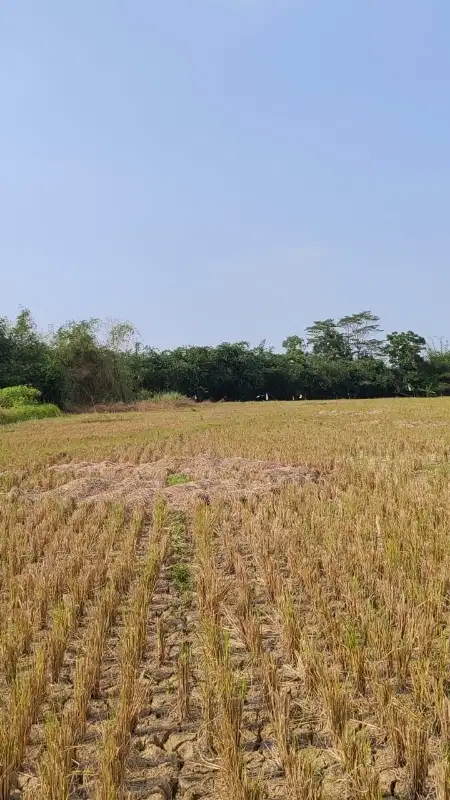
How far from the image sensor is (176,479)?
805 centimetres

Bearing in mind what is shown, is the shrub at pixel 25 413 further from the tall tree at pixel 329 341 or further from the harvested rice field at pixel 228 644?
the tall tree at pixel 329 341

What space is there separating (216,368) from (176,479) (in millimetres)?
32763

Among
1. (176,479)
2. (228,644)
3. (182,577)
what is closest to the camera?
(228,644)

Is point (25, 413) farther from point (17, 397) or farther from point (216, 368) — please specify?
point (216, 368)

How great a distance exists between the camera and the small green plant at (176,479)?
788 centimetres

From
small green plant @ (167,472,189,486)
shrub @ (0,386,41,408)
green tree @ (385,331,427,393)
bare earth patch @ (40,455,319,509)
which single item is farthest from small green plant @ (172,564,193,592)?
green tree @ (385,331,427,393)

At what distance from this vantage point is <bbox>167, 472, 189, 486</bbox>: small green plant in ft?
25.8

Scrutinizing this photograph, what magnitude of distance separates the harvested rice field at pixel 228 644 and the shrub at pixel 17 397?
59.9 ft

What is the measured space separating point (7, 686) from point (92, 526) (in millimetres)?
2755

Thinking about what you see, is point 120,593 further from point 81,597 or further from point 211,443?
point 211,443

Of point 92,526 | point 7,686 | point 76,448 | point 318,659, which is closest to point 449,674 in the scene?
point 318,659

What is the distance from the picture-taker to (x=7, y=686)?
2701mm

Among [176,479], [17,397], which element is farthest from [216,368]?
[176,479]

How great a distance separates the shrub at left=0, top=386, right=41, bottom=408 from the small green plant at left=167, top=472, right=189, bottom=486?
17129 millimetres
